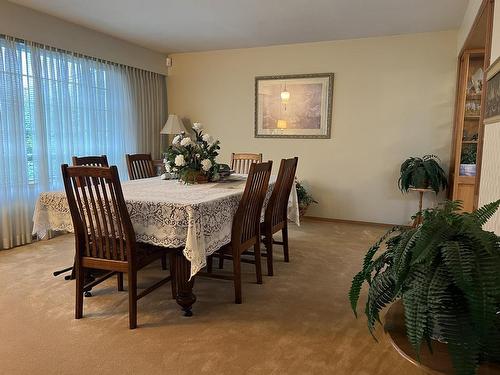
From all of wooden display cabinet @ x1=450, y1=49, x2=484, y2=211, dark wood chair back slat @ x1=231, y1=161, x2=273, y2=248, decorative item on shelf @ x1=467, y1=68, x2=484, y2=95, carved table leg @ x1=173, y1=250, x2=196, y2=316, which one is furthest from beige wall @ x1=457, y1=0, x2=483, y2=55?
carved table leg @ x1=173, y1=250, x2=196, y2=316

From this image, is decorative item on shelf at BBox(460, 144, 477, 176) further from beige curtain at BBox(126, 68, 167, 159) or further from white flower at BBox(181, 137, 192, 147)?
beige curtain at BBox(126, 68, 167, 159)

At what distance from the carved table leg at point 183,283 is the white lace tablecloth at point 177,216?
20 centimetres

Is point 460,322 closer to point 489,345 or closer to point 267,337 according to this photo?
point 489,345

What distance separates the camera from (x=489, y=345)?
0.94 metres

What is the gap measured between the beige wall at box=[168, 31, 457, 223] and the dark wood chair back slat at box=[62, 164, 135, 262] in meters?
3.46

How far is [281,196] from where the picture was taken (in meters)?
3.26

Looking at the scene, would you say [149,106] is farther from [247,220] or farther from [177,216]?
[177,216]

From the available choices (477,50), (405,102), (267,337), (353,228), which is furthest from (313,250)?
(477,50)

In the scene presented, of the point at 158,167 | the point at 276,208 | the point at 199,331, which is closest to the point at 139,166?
the point at 158,167

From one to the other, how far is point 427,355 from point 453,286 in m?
0.23

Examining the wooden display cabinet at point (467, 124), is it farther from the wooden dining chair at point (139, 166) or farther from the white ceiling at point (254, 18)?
the wooden dining chair at point (139, 166)

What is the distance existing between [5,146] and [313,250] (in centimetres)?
333

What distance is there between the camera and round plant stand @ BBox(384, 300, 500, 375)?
0.98 meters

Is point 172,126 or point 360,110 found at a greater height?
point 360,110
